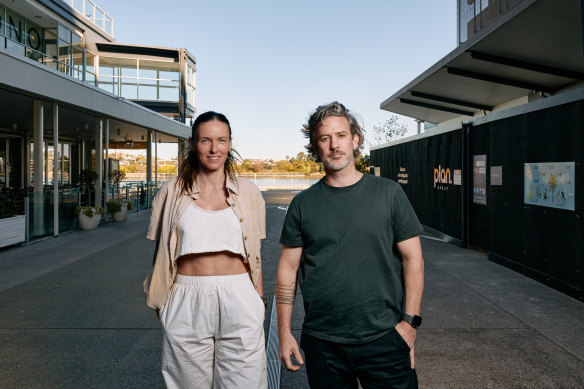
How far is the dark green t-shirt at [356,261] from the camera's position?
196 centimetres

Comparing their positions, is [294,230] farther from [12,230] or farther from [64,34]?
[64,34]

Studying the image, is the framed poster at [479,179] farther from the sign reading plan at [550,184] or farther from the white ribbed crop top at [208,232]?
the white ribbed crop top at [208,232]

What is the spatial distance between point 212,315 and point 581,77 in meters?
10.1

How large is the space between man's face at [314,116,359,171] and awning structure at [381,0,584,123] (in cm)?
490

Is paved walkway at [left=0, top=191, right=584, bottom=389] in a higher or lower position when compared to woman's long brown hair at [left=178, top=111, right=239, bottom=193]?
lower

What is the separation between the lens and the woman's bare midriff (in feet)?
7.36

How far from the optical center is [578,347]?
407cm

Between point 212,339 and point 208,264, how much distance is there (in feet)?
1.17

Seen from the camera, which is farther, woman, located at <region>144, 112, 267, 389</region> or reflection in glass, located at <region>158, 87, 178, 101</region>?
reflection in glass, located at <region>158, 87, 178, 101</region>

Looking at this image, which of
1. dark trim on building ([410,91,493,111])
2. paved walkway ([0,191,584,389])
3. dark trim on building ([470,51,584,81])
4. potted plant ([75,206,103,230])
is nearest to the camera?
paved walkway ([0,191,584,389])

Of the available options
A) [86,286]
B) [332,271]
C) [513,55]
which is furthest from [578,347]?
[513,55]

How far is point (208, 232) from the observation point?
2266 mm

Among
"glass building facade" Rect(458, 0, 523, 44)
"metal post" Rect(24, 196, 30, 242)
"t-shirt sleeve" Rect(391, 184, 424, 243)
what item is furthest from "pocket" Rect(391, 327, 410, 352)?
"glass building facade" Rect(458, 0, 523, 44)

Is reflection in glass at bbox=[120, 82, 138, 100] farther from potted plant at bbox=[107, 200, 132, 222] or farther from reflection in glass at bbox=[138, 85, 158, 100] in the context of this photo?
potted plant at bbox=[107, 200, 132, 222]
